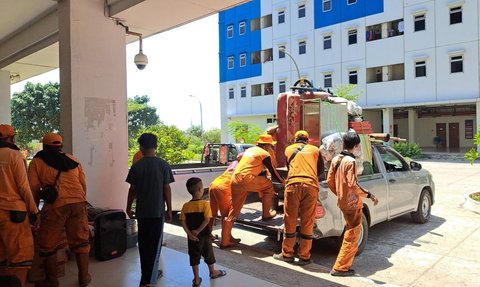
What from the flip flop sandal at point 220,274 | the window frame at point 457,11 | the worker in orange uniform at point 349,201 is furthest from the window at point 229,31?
the flip flop sandal at point 220,274

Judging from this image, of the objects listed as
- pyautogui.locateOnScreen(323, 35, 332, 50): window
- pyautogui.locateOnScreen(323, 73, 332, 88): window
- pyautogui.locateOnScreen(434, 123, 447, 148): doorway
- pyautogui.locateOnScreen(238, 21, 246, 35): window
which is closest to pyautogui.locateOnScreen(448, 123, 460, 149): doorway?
pyautogui.locateOnScreen(434, 123, 447, 148): doorway

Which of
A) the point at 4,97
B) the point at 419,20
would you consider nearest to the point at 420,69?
the point at 419,20

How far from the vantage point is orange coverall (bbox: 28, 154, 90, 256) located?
4.09 meters

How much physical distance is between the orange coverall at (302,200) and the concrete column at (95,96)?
265 centimetres

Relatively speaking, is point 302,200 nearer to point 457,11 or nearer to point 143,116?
point 457,11

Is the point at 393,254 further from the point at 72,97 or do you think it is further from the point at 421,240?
the point at 72,97

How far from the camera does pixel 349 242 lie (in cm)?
517

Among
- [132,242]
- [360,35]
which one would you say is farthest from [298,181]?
[360,35]

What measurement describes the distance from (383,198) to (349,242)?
202 centimetres

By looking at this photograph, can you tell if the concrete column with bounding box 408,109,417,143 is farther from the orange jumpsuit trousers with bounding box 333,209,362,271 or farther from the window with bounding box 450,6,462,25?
the orange jumpsuit trousers with bounding box 333,209,362,271

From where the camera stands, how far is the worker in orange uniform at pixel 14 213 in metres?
3.75

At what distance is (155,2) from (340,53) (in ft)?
93.1

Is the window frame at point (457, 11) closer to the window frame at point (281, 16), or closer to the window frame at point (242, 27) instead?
the window frame at point (281, 16)

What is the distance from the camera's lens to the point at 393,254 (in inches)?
247
